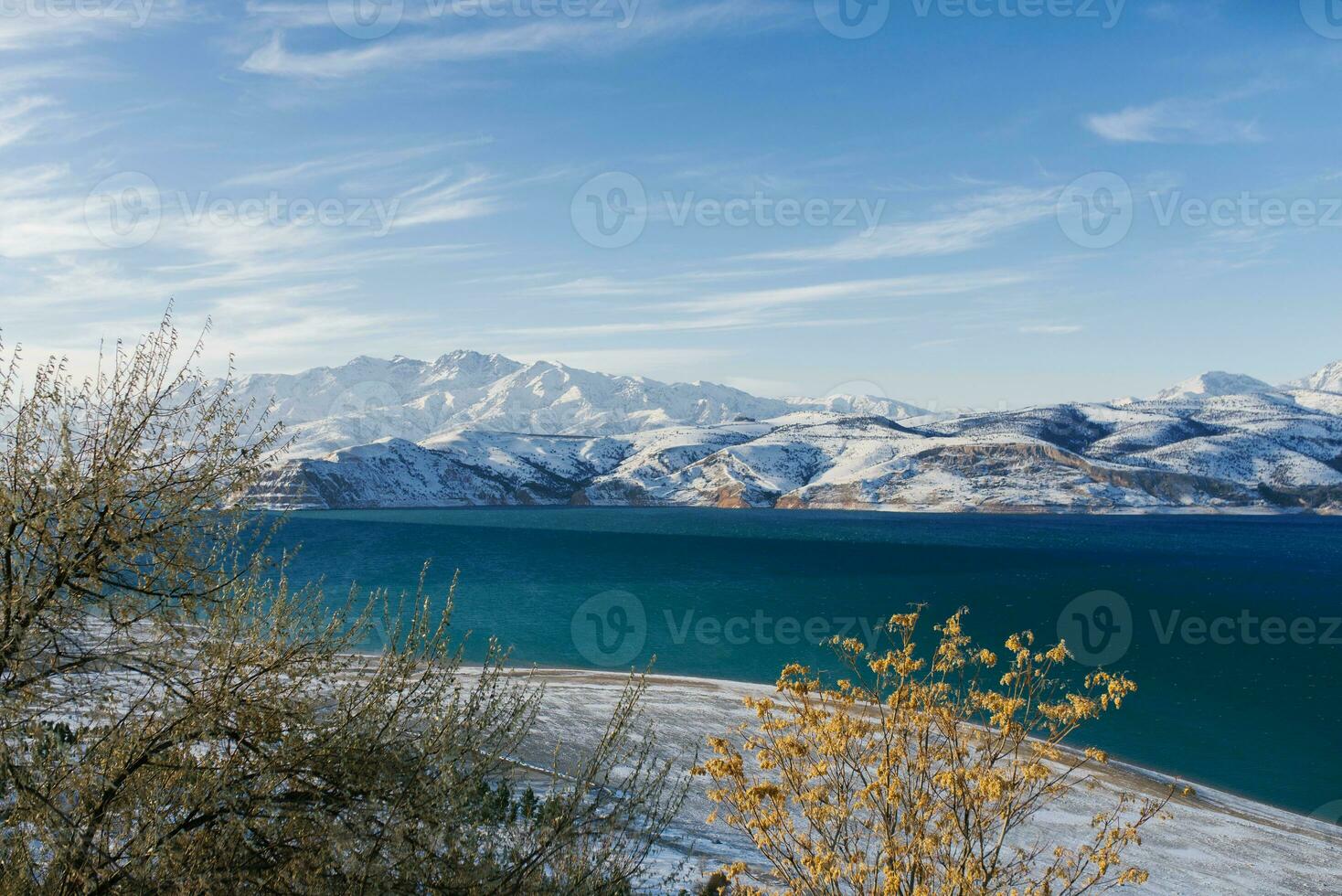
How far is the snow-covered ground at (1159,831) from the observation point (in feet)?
69.8

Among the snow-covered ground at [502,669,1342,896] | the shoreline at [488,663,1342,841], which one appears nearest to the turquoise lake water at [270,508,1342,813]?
the shoreline at [488,663,1342,841]

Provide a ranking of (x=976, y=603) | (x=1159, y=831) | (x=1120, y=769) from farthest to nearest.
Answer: (x=976, y=603)
(x=1120, y=769)
(x=1159, y=831)

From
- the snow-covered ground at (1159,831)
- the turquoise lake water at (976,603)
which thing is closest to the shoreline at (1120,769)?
the snow-covered ground at (1159,831)

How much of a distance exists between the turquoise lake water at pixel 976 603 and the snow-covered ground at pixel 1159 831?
5873 millimetres

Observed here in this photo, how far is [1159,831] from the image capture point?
27969 mm

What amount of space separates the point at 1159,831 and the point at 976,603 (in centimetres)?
6109

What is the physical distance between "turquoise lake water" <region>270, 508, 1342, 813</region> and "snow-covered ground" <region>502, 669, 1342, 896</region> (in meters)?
5.87

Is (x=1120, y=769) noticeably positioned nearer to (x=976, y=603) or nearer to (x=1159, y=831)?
(x=1159, y=831)

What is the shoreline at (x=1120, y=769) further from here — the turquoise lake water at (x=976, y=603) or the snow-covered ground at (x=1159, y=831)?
the turquoise lake water at (x=976, y=603)

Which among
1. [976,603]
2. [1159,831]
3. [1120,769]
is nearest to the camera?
[1159,831]

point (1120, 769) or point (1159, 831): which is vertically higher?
point (1159, 831)

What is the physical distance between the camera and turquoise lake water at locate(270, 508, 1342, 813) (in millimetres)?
45875

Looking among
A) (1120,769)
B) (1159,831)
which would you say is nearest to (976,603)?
(1120,769)

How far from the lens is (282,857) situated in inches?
280
